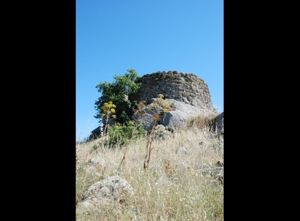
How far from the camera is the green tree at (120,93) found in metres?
15.4

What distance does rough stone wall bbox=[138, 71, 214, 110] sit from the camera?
1545cm

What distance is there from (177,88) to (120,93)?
2.27m

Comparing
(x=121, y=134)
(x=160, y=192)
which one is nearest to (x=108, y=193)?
(x=160, y=192)

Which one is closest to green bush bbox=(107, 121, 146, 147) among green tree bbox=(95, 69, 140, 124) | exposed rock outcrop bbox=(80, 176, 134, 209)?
exposed rock outcrop bbox=(80, 176, 134, 209)

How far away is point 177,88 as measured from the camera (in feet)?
51.0

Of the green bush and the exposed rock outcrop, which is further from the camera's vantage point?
the green bush

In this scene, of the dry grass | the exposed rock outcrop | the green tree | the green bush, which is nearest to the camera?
the dry grass

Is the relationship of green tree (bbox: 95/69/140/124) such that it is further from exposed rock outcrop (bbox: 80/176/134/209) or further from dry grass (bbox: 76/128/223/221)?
exposed rock outcrop (bbox: 80/176/134/209)

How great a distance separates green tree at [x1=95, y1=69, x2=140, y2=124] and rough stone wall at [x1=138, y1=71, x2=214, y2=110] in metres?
0.46
